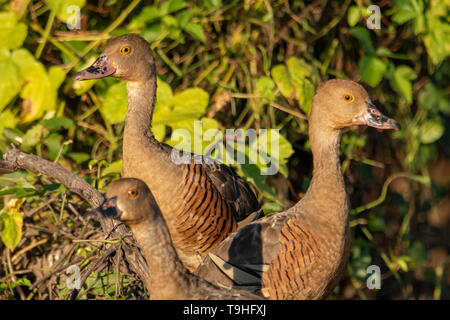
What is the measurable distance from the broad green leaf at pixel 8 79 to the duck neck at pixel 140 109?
110 centimetres

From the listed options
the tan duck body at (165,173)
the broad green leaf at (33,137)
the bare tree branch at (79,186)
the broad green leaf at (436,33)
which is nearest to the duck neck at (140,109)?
the tan duck body at (165,173)

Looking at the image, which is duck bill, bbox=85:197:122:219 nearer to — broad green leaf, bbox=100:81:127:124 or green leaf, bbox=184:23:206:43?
broad green leaf, bbox=100:81:127:124

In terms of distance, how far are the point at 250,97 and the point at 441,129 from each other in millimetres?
2076

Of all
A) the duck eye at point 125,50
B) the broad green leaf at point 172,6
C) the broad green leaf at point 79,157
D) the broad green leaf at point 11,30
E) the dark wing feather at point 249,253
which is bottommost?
the dark wing feather at point 249,253

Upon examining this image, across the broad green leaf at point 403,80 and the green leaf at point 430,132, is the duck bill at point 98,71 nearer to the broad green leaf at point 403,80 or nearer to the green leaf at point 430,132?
the broad green leaf at point 403,80

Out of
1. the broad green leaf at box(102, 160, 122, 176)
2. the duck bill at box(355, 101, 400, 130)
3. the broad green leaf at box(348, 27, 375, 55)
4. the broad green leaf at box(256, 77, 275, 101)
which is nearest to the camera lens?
the duck bill at box(355, 101, 400, 130)

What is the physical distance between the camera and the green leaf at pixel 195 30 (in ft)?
17.1

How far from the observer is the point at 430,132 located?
655cm

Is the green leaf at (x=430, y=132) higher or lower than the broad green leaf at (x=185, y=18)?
lower

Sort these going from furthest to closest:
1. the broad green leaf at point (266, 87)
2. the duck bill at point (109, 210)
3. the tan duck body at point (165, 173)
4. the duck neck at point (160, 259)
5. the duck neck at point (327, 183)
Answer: the broad green leaf at point (266, 87) → the tan duck body at point (165, 173) → the duck neck at point (327, 183) → the duck neck at point (160, 259) → the duck bill at point (109, 210)

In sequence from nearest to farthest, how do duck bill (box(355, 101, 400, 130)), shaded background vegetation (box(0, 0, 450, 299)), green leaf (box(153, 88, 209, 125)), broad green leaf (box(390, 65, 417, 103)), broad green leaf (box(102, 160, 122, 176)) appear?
duck bill (box(355, 101, 400, 130)) < broad green leaf (box(102, 160, 122, 176)) < shaded background vegetation (box(0, 0, 450, 299)) < green leaf (box(153, 88, 209, 125)) < broad green leaf (box(390, 65, 417, 103))

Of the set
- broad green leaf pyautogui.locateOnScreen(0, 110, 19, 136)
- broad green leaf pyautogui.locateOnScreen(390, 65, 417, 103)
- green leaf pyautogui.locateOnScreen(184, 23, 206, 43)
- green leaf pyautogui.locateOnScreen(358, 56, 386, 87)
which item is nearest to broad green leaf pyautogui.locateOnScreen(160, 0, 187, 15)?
green leaf pyautogui.locateOnScreen(184, 23, 206, 43)

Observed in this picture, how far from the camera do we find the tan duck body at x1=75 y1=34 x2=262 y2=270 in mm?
4137

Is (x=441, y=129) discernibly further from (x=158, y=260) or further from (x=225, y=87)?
(x=158, y=260)
